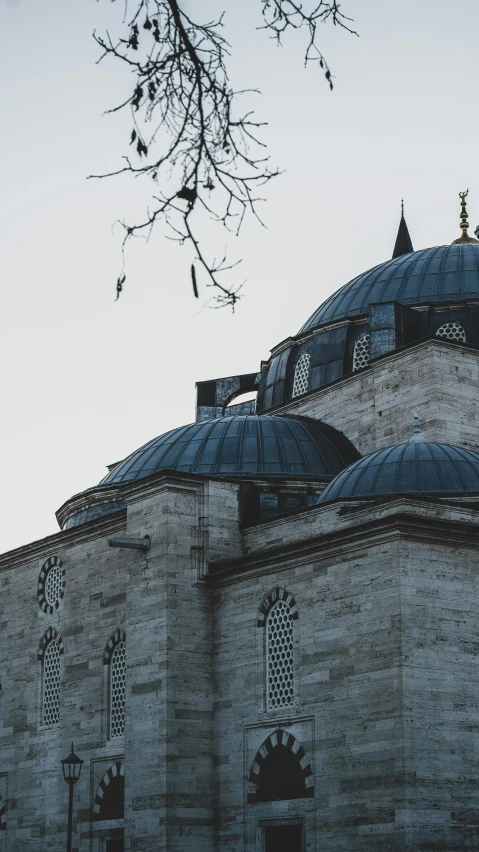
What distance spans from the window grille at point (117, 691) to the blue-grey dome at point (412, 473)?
5.16 m

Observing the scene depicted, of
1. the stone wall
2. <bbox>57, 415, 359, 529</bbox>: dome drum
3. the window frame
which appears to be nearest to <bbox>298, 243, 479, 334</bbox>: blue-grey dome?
the window frame

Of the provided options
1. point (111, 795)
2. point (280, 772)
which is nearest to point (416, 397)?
point (280, 772)

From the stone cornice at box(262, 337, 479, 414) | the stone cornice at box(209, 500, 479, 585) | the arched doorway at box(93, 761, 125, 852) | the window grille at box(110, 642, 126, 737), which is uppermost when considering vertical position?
the stone cornice at box(262, 337, 479, 414)

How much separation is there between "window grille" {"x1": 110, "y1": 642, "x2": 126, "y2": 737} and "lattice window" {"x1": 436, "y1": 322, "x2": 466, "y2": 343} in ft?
29.5

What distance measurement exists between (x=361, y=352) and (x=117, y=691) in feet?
28.5

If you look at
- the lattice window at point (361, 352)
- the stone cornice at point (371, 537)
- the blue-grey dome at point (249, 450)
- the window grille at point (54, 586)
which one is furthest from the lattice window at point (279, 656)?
the lattice window at point (361, 352)

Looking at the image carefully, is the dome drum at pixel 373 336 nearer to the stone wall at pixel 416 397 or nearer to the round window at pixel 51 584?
the stone wall at pixel 416 397

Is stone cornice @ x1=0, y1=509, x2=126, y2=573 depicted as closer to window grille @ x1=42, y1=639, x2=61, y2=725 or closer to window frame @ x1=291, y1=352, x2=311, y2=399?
window grille @ x1=42, y1=639, x2=61, y2=725

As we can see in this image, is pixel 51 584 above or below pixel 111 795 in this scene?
above

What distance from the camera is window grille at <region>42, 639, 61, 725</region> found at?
26.1 m

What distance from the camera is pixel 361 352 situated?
28.0 m

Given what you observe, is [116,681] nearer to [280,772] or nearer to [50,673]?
[50,673]

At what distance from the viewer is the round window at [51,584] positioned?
87.3 feet

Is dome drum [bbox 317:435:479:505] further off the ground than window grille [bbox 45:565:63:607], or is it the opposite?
dome drum [bbox 317:435:479:505]
